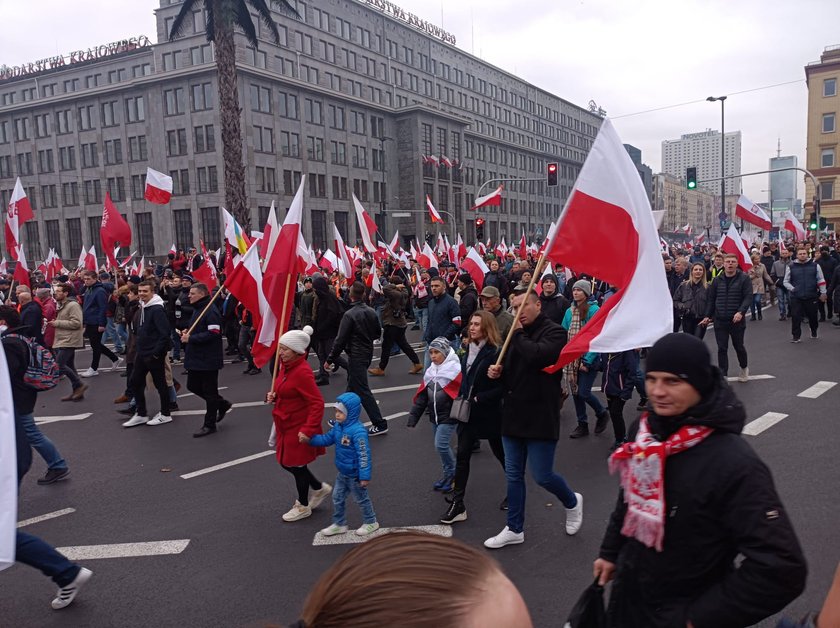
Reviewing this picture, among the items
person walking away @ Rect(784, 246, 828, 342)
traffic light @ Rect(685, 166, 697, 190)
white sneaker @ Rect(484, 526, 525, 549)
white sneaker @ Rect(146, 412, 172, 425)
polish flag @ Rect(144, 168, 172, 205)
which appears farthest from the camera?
traffic light @ Rect(685, 166, 697, 190)

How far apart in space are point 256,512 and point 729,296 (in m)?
7.27

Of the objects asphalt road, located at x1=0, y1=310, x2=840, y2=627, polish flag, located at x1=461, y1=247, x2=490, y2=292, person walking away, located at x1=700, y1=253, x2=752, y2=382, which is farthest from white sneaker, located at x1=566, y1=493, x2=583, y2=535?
polish flag, located at x1=461, y1=247, x2=490, y2=292

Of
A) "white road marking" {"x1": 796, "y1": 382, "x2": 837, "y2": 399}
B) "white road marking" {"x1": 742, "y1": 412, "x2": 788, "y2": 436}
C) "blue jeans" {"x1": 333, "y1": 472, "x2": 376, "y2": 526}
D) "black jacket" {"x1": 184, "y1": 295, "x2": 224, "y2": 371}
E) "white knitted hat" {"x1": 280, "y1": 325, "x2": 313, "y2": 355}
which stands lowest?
"white road marking" {"x1": 742, "y1": 412, "x2": 788, "y2": 436}

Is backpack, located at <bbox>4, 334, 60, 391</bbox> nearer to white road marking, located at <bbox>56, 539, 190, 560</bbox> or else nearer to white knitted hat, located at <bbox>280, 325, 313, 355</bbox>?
white road marking, located at <bbox>56, 539, 190, 560</bbox>

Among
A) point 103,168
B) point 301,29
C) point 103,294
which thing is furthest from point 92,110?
point 103,294

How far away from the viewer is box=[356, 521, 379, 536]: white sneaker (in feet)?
15.8

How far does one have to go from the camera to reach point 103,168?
57438mm

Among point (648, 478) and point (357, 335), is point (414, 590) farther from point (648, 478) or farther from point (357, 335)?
point (357, 335)

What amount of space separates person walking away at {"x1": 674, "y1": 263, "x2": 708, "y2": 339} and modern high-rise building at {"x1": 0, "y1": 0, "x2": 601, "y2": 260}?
1365 inches

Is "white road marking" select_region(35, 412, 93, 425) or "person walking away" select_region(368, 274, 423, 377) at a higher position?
"person walking away" select_region(368, 274, 423, 377)

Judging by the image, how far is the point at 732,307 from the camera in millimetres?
9234

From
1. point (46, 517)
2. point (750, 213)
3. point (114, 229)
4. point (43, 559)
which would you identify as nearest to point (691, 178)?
point (750, 213)

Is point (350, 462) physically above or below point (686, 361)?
below

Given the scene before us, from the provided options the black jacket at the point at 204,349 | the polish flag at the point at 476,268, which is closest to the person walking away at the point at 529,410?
the black jacket at the point at 204,349
